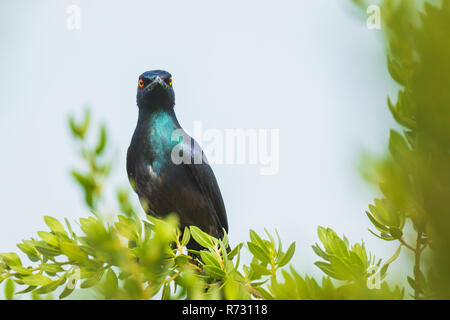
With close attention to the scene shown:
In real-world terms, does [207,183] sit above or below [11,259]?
above

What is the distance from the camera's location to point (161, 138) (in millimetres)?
4688

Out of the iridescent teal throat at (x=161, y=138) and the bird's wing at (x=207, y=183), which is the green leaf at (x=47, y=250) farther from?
the bird's wing at (x=207, y=183)

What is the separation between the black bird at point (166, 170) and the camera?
4.57m

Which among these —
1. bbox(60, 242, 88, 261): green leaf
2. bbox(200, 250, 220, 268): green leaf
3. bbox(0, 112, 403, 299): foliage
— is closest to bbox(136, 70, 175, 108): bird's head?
bbox(0, 112, 403, 299): foliage

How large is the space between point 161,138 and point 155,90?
625 mm

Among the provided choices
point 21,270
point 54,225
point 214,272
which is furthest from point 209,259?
point 21,270

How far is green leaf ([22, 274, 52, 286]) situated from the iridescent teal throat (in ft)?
7.96

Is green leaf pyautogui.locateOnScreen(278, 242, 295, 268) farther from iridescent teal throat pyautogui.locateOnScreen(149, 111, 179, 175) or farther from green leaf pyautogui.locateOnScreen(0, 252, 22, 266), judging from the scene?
iridescent teal throat pyautogui.locateOnScreen(149, 111, 179, 175)

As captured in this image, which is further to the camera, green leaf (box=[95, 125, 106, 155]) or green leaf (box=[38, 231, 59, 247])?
green leaf (box=[38, 231, 59, 247])

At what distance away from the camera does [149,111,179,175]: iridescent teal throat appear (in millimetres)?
4590

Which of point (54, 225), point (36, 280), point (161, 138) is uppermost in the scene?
point (161, 138)

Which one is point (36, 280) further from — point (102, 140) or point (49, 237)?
point (102, 140)

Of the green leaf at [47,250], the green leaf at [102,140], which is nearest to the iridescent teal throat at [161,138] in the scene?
the green leaf at [47,250]
